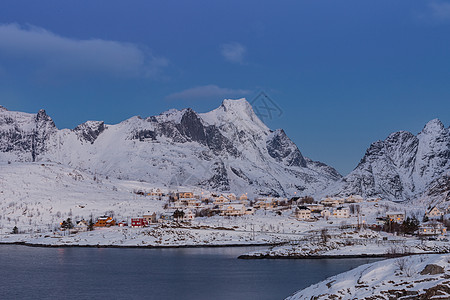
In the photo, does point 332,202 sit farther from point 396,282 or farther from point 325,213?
point 396,282

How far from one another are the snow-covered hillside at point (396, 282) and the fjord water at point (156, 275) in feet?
37.7

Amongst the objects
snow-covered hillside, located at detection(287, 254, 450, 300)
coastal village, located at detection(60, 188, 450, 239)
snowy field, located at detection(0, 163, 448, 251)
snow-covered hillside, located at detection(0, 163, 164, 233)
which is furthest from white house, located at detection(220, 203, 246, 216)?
snow-covered hillside, located at detection(287, 254, 450, 300)

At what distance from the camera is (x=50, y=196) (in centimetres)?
15638

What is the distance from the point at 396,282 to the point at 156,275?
104ft

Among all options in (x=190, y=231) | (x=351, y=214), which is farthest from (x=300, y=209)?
(x=190, y=231)

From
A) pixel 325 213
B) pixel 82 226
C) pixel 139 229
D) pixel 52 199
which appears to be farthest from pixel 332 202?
pixel 82 226

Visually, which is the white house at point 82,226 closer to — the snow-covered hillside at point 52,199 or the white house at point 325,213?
the snow-covered hillside at point 52,199

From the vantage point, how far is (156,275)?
5306 centimetres

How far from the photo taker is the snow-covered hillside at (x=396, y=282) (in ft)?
79.9

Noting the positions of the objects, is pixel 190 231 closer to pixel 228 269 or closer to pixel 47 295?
pixel 228 269

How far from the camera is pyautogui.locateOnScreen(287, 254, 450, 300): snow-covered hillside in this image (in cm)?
2434

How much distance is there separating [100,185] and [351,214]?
93772 mm

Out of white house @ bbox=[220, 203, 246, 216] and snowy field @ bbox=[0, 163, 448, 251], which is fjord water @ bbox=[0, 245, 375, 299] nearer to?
snowy field @ bbox=[0, 163, 448, 251]

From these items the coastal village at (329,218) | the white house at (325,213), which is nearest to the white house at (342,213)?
the coastal village at (329,218)
